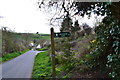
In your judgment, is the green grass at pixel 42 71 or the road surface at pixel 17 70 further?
the road surface at pixel 17 70

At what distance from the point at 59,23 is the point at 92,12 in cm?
155

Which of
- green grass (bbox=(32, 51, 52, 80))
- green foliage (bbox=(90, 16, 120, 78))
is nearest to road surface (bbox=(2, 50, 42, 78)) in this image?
green grass (bbox=(32, 51, 52, 80))

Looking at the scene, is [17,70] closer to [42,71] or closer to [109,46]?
[42,71]

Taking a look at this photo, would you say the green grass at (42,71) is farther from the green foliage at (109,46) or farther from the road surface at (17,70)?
the green foliage at (109,46)

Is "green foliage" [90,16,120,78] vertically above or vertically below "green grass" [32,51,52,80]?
above

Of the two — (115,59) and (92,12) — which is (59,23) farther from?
(115,59)

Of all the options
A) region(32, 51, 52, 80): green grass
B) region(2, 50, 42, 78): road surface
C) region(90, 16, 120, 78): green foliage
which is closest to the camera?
region(90, 16, 120, 78): green foliage

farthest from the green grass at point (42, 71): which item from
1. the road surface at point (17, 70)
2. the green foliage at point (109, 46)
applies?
the green foliage at point (109, 46)

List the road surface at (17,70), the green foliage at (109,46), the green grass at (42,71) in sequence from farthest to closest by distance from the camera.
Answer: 1. the road surface at (17,70)
2. the green grass at (42,71)
3. the green foliage at (109,46)

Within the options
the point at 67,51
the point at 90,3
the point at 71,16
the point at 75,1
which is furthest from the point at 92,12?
the point at 67,51

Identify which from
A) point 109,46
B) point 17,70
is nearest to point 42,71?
point 17,70

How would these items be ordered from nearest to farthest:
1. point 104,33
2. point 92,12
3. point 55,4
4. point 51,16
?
point 104,33 → point 92,12 → point 55,4 → point 51,16

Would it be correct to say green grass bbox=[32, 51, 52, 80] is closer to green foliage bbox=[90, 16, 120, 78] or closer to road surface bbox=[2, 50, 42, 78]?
road surface bbox=[2, 50, 42, 78]

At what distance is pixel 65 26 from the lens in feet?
17.6
